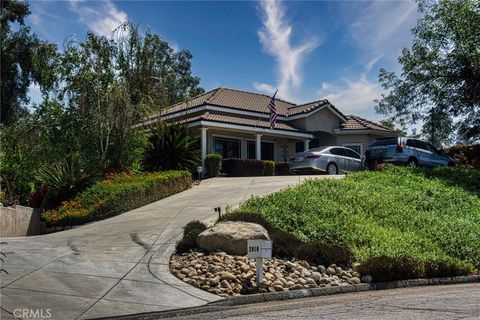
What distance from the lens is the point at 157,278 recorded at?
26.4ft

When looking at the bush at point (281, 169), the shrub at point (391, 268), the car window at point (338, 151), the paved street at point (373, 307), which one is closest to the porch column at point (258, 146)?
the bush at point (281, 169)

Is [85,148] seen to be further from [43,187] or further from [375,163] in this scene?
[375,163]

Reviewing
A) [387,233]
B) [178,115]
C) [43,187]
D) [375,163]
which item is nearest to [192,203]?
[43,187]

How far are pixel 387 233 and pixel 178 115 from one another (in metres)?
19.8

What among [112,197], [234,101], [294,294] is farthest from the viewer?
[234,101]

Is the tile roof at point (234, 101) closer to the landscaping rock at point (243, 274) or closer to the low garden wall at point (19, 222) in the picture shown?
the low garden wall at point (19, 222)

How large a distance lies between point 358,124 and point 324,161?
11786 millimetres

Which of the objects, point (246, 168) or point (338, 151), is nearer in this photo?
point (338, 151)

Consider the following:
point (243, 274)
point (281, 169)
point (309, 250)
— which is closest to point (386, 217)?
point (309, 250)

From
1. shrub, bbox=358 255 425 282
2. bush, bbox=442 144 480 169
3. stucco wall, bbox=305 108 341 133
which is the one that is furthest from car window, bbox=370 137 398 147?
shrub, bbox=358 255 425 282

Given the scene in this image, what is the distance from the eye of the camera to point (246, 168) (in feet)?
81.5

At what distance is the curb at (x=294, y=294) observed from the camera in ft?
21.2

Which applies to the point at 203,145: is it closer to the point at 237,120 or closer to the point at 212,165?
the point at 212,165

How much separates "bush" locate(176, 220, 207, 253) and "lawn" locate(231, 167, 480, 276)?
1.66 meters
